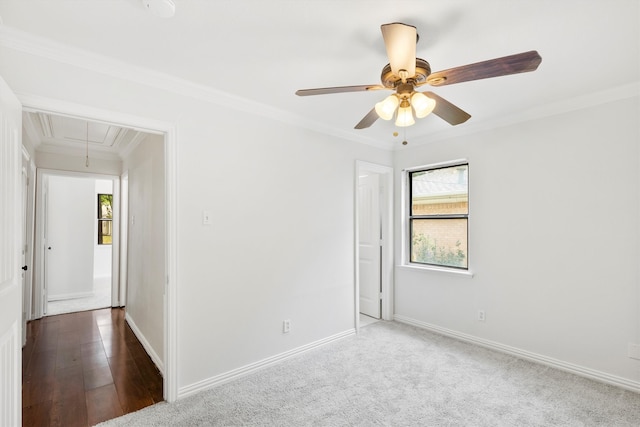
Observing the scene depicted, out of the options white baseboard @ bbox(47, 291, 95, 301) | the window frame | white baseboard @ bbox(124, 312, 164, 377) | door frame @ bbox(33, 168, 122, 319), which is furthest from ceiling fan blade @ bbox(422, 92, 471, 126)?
white baseboard @ bbox(47, 291, 95, 301)

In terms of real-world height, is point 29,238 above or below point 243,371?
above

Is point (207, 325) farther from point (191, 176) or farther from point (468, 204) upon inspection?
point (468, 204)

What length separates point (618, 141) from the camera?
2584 millimetres

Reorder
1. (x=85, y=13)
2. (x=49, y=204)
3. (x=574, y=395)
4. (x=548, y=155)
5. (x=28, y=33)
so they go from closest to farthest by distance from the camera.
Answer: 1. (x=85, y=13)
2. (x=28, y=33)
3. (x=574, y=395)
4. (x=548, y=155)
5. (x=49, y=204)

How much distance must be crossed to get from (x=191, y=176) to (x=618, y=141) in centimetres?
347

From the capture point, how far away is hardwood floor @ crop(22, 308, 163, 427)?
89.1 inches

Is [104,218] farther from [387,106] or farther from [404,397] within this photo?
[387,106]

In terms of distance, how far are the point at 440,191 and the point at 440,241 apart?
2.03 feet

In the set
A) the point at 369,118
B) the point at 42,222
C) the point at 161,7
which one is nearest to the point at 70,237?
the point at 42,222

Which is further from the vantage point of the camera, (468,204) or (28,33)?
(468,204)

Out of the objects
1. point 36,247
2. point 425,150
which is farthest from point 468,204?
point 36,247

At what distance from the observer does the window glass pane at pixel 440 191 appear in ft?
12.1

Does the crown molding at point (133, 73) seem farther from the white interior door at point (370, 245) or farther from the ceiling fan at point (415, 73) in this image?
the white interior door at point (370, 245)

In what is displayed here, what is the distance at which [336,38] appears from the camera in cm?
187
